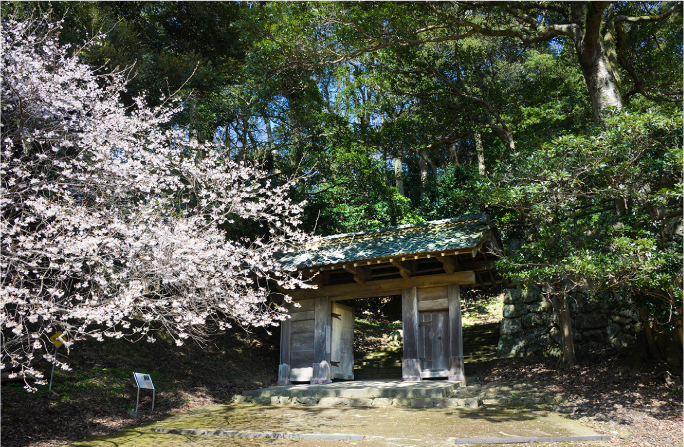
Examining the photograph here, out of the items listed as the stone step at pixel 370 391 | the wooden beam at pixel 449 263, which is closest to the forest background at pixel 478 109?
the wooden beam at pixel 449 263

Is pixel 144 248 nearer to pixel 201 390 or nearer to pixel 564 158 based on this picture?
pixel 201 390

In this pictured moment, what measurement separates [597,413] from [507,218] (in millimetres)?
5209

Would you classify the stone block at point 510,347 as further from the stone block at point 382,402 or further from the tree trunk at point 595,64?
the tree trunk at point 595,64

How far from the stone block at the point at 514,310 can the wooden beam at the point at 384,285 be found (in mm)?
4840

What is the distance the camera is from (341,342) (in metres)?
12.0

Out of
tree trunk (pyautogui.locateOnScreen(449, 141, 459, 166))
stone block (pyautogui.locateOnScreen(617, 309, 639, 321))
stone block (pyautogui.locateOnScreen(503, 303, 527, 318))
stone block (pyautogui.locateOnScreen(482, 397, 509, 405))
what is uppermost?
A: tree trunk (pyautogui.locateOnScreen(449, 141, 459, 166))

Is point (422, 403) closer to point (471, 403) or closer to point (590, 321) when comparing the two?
point (471, 403)

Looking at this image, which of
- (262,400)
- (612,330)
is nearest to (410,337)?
(262,400)

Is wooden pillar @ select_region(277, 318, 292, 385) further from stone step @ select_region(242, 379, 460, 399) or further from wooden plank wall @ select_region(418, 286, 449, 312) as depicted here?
wooden plank wall @ select_region(418, 286, 449, 312)

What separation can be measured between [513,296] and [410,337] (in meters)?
6.03

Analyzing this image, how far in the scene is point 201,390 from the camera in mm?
10438

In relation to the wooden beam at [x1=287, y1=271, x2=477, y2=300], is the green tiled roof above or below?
above

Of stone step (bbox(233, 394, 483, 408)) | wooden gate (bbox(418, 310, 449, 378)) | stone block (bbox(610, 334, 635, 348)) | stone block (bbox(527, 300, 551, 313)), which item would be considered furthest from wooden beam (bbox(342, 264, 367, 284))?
stone block (bbox(610, 334, 635, 348))

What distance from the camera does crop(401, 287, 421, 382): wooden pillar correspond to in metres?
10.3
